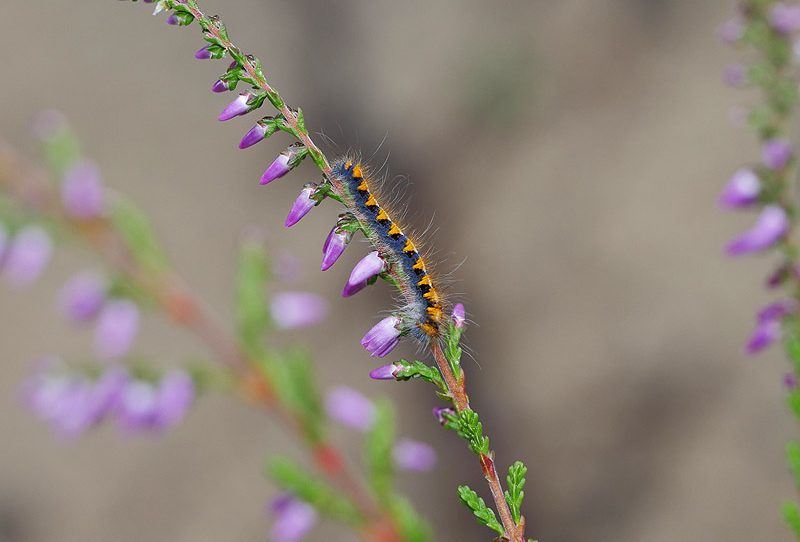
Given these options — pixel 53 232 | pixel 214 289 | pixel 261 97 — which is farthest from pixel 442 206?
pixel 261 97

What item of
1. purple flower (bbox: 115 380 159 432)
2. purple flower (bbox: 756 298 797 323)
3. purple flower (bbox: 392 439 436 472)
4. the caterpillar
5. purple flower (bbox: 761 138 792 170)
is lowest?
the caterpillar

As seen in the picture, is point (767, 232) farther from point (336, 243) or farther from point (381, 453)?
point (381, 453)

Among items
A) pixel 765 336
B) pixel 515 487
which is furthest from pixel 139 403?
pixel 765 336

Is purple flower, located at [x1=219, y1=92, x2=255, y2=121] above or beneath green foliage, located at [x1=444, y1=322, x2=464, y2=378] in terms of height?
above

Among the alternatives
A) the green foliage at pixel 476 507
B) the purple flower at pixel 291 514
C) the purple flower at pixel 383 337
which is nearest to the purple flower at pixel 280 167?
the purple flower at pixel 383 337

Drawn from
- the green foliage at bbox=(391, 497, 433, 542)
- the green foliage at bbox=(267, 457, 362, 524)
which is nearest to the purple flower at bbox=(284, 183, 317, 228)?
the green foliage at bbox=(267, 457, 362, 524)

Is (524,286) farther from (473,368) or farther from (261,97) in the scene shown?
(261,97)

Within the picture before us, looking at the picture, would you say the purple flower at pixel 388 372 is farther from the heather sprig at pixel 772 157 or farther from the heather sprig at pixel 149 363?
the heather sprig at pixel 149 363

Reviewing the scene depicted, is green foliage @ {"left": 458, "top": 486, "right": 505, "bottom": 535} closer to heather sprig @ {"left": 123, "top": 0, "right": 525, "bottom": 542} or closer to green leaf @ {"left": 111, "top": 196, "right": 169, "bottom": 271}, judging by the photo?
heather sprig @ {"left": 123, "top": 0, "right": 525, "bottom": 542}
